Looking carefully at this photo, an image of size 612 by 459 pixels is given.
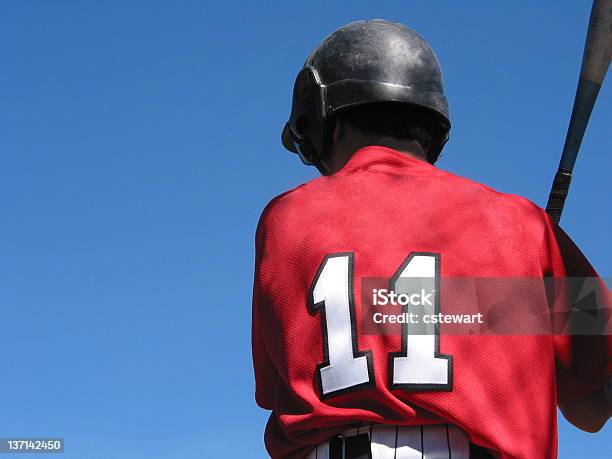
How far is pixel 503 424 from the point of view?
4.25 metres

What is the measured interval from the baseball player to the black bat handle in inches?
20.6

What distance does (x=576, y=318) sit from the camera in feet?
15.4

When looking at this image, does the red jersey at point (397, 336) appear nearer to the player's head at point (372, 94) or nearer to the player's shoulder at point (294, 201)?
the player's shoulder at point (294, 201)

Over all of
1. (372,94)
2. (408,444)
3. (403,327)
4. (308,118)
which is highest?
(308,118)

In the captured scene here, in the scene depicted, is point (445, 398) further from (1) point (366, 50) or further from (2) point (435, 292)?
(1) point (366, 50)

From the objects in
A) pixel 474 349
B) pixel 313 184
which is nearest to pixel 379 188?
pixel 313 184

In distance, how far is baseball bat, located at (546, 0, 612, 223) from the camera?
527 cm

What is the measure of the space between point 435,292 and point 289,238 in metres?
0.77

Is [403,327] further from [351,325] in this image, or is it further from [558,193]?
[558,193]

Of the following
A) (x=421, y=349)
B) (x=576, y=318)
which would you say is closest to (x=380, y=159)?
(x=421, y=349)

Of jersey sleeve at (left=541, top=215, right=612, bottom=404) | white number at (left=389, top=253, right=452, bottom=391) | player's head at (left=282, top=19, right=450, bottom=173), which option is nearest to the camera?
white number at (left=389, top=253, right=452, bottom=391)

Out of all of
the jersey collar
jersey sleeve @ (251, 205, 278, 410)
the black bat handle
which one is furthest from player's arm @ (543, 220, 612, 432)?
jersey sleeve @ (251, 205, 278, 410)

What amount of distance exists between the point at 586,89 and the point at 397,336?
2.00 metres

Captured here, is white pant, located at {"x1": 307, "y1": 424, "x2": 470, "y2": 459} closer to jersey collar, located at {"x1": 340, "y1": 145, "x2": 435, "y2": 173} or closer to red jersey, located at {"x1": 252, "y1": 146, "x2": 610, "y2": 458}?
red jersey, located at {"x1": 252, "y1": 146, "x2": 610, "y2": 458}
